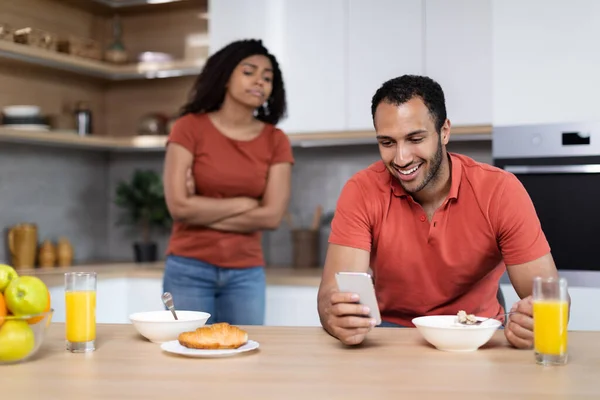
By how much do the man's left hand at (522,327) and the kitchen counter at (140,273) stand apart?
5.72ft

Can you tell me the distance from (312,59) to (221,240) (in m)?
1.17

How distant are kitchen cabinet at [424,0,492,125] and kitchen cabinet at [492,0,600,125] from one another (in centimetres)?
17

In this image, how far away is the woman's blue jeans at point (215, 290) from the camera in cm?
265

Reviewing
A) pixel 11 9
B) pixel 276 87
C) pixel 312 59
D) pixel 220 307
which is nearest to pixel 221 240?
pixel 220 307

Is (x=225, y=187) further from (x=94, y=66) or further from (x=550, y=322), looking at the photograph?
(x=550, y=322)

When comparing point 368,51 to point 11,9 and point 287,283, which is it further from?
point 11,9

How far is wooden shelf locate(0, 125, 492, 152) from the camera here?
3.32m

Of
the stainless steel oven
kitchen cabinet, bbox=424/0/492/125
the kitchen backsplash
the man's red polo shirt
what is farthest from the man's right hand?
the kitchen backsplash

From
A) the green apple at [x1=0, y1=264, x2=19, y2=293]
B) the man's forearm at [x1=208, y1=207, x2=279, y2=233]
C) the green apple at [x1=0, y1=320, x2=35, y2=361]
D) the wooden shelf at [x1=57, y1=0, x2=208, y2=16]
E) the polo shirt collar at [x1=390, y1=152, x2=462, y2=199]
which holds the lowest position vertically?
the green apple at [x1=0, y1=320, x2=35, y2=361]

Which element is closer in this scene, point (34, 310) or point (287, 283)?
point (34, 310)

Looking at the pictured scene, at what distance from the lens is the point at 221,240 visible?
2.73 m

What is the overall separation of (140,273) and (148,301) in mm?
135

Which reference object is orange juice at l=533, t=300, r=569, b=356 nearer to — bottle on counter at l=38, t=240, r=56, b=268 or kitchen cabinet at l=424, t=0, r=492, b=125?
kitchen cabinet at l=424, t=0, r=492, b=125

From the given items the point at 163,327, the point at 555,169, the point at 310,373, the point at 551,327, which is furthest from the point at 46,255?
the point at 551,327
